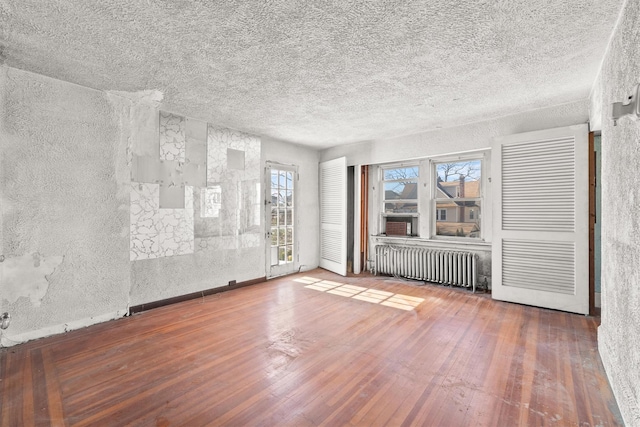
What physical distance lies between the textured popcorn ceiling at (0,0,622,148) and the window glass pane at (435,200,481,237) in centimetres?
174

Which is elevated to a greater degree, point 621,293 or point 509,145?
point 509,145

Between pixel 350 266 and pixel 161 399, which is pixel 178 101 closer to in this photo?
pixel 161 399

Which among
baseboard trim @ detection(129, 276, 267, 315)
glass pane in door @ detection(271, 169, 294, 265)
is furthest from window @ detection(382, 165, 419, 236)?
baseboard trim @ detection(129, 276, 267, 315)

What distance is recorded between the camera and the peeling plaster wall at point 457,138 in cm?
386

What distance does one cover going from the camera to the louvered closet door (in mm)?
3553

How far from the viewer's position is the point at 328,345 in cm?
282

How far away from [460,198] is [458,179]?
34 cm

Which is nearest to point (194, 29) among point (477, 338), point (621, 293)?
point (621, 293)

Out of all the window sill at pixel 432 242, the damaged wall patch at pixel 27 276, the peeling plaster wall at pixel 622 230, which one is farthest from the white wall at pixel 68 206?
the peeling plaster wall at pixel 622 230

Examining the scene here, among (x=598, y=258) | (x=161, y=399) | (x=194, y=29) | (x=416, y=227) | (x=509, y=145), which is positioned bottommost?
(x=161, y=399)

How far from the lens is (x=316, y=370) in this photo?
238cm

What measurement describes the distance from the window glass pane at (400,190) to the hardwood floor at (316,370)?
2.49 metres

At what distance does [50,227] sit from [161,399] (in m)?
2.27

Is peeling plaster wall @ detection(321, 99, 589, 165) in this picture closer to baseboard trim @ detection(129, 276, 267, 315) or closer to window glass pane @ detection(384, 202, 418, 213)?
window glass pane @ detection(384, 202, 418, 213)
